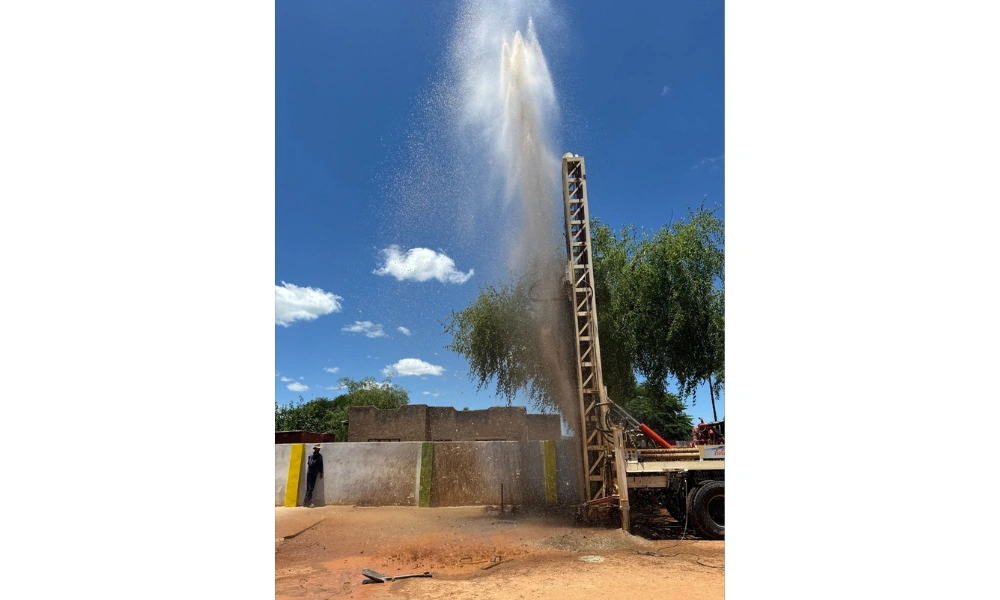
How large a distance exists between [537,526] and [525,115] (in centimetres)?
804

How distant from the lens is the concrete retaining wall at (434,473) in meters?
14.0

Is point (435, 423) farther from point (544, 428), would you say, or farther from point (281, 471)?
point (281, 471)

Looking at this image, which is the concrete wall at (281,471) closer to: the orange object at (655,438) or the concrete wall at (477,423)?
the orange object at (655,438)

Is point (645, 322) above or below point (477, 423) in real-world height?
above

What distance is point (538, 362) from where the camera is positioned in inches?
619

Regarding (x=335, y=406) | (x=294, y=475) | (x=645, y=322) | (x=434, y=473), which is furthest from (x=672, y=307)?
(x=335, y=406)

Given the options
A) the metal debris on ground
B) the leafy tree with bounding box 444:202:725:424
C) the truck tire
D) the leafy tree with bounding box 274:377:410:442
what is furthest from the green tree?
the leafy tree with bounding box 274:377:410:442

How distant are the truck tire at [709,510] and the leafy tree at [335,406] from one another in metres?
42.0

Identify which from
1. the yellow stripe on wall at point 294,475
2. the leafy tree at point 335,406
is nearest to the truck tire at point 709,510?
the yellow stripe on wall at point 294,475

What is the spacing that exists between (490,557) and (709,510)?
3.95m

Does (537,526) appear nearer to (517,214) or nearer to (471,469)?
(471,469)

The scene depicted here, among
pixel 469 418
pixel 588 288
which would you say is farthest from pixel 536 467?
pixel 469 418

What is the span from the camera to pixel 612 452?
1074cm

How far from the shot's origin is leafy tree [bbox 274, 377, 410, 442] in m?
52.5
